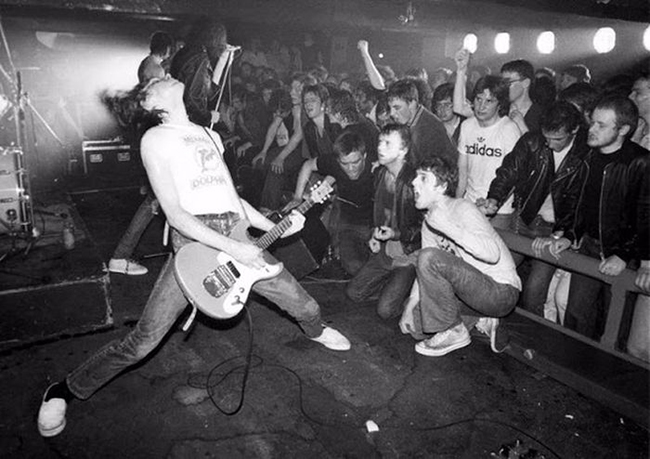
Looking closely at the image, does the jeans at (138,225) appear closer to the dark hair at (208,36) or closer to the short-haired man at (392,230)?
the dark hair at (208,36)

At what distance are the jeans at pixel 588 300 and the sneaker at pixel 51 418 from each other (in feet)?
13.0

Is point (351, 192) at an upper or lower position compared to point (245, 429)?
upper

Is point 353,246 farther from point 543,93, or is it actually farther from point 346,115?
point 543,93

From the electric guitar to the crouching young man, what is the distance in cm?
130

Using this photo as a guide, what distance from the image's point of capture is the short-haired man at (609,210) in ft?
11.7

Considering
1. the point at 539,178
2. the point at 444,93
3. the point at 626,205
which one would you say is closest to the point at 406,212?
the point at 539,178

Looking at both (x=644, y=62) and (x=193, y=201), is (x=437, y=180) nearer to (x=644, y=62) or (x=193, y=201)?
(x=193, y=201)

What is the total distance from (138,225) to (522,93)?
4.74 metres

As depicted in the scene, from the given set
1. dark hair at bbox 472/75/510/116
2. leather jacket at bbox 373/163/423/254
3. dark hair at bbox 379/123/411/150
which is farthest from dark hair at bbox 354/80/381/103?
dark hair at bbox 379/123/411/150

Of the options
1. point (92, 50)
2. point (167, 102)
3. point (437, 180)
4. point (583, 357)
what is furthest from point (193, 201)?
point (92, 50)

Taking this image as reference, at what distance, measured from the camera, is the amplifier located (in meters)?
10.1

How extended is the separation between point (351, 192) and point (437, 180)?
70.9 inches

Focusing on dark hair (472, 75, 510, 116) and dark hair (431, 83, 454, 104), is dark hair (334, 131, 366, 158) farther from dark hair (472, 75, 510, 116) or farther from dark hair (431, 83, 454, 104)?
dark hair (431, 83, 454, 104)

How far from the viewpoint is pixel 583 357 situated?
3.71 metres
